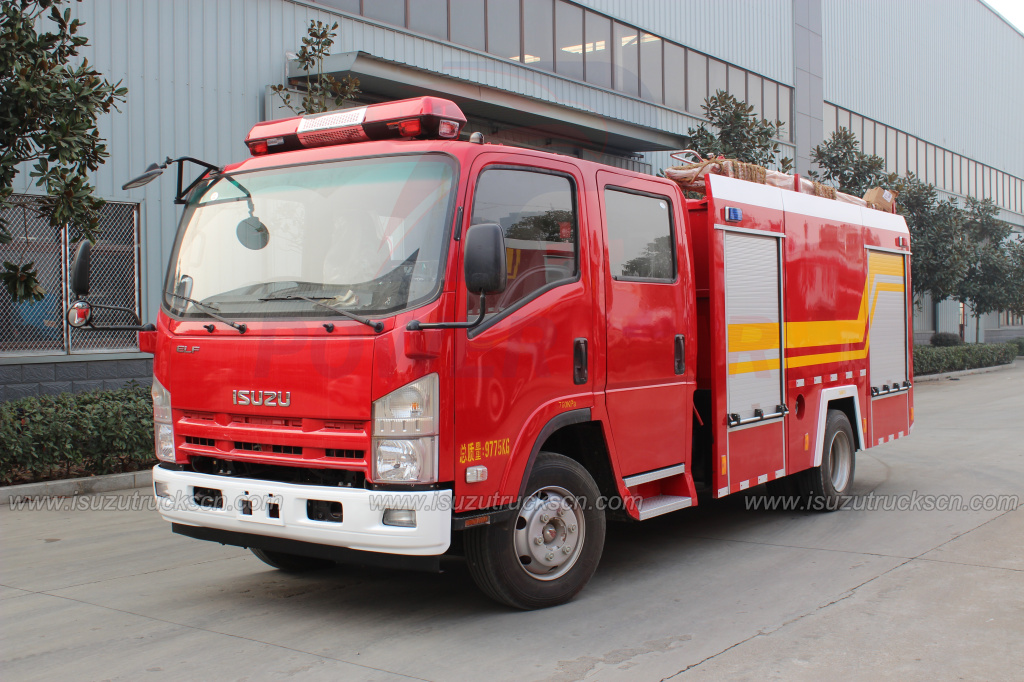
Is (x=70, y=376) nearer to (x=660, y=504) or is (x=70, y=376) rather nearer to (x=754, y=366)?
(x=660, y=504)

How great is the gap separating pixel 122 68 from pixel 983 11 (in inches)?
1615

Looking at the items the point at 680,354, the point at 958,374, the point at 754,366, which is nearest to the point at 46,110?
the point at 680,354

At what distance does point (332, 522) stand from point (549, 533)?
132cm

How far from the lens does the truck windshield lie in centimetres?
486

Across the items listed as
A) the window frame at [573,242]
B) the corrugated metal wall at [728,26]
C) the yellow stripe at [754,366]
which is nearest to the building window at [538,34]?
the corrugated metal wall at [728,26]

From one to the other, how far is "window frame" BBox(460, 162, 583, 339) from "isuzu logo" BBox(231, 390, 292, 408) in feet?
3.42

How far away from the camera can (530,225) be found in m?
5.37

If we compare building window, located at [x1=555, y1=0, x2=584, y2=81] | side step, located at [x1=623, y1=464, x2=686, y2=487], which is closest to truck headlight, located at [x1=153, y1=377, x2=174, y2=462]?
side step, located at [x1=623, y1=464, x2=686, y2=487]

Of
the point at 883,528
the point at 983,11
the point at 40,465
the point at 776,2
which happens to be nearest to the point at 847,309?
the point at 883,528

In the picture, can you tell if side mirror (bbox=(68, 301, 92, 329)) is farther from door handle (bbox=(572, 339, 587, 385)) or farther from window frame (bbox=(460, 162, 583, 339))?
door handle (bbox=(572, 339, 587, 385))

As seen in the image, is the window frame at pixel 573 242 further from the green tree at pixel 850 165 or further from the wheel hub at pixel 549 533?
the green tree at pixel 850 165

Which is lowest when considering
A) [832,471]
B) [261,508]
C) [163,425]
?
[832,471]

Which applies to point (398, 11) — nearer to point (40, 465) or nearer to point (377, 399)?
point (40, 465)

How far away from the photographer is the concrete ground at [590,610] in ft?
15.0
